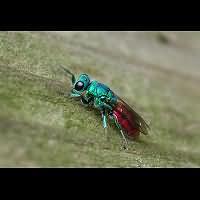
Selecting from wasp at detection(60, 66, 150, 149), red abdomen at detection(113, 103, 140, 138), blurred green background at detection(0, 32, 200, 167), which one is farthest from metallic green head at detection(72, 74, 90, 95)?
red abdomen at detection(113, 103, 140, 138)

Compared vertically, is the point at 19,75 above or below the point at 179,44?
below

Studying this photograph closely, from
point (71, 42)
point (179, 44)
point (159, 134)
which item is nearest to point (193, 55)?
point (179, 44)

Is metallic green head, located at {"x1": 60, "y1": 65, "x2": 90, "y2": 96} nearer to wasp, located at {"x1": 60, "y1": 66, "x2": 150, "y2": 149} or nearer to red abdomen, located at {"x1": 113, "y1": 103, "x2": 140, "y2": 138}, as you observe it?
wasp, located at {"x1": 60, "y1": 66, "x2": 150, "y2": 149}

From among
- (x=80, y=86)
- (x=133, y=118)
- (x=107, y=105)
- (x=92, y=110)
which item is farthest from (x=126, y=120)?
(x=80, y=86)

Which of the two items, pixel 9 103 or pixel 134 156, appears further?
pixel 134 156

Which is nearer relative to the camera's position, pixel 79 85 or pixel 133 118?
pixel 79 85

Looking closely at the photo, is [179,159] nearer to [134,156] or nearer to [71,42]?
[134,156]

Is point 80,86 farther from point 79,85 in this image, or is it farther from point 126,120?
point 126,120
